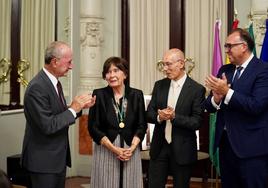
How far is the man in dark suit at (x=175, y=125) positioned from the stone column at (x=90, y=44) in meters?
2.88

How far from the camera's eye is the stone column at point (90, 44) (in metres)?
6.95

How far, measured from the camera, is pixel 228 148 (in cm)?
375

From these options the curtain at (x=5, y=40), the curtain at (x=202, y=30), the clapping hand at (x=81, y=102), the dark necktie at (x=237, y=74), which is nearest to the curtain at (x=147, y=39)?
the curtain at (x=202, y=30)

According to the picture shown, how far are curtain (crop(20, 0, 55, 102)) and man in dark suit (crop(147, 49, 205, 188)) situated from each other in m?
3.05

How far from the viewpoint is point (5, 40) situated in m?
6.55

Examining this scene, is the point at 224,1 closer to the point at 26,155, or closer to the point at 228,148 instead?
the point at 228,148

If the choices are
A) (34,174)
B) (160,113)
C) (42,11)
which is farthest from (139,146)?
(42,11)

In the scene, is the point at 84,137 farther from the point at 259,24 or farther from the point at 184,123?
the point at 184,123

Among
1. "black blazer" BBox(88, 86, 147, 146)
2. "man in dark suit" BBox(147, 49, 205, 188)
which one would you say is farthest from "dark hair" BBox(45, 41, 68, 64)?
"man in dark suit" BBox(147, 49, 205, 188)

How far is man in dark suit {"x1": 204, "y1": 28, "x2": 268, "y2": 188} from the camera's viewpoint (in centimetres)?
359

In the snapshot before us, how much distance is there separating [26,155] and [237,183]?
60.8 inches

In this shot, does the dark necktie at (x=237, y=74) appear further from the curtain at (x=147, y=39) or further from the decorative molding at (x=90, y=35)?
the decorative molding at (x=90, y=35)

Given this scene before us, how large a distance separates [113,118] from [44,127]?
2.39 ft

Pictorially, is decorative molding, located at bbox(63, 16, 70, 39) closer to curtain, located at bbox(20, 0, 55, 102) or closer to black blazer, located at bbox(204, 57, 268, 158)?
curtain, located at bbox(20, 0, 55, 102)
